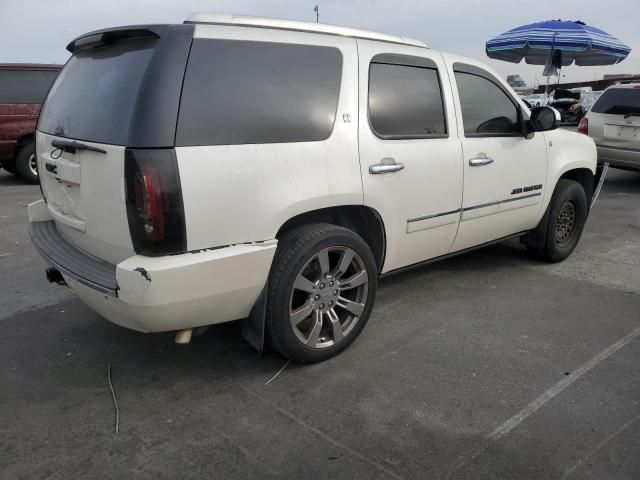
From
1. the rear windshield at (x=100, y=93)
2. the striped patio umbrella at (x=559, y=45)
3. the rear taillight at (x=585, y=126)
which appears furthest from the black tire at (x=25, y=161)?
the striped patio umbrella at (x=559, y=45)

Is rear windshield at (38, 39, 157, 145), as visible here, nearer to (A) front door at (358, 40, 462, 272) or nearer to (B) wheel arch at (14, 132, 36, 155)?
(A) front door at (358, 40, 462, 272)

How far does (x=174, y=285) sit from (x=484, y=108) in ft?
9.01

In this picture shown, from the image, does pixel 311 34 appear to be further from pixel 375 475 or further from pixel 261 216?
pixel 375 475

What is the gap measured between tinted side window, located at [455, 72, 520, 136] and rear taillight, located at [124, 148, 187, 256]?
89.4 inches

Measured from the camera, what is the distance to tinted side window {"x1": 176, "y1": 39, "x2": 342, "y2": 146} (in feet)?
8.63

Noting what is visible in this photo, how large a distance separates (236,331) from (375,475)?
1.66 m

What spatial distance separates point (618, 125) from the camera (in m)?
8.79

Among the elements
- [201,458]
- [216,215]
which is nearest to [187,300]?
[216,215]

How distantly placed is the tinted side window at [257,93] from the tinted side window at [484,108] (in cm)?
119

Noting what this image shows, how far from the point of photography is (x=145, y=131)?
2.50 metres

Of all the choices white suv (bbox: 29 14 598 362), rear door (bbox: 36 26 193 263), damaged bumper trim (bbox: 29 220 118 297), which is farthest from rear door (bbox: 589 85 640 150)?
damaged bumper trim (bbox: 29 220 118 297)

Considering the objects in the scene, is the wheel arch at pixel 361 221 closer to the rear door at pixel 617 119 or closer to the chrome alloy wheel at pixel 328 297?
the chrome alloy wheel at pixel 328 297

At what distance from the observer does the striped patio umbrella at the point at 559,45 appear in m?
12.8

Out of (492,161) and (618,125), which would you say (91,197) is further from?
(618,125)
